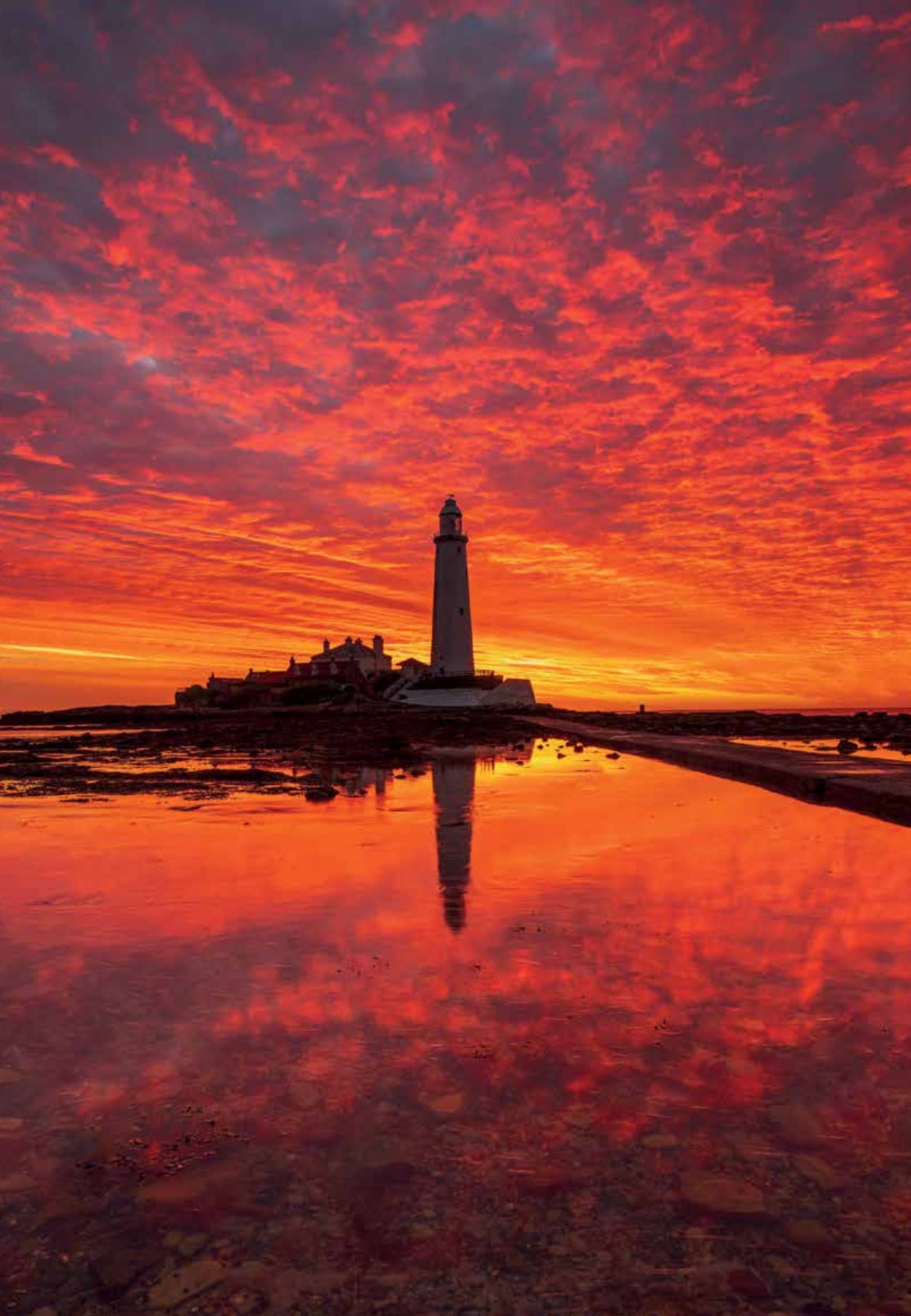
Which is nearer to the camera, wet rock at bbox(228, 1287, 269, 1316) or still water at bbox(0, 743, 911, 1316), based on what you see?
wet rock at bbox(228, 1287, 269, 1316)

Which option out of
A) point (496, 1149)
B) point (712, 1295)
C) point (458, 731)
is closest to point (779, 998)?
point (496, 1149)

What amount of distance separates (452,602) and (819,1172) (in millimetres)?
65329

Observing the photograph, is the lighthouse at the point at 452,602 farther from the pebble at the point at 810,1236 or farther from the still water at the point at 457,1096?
the pebble at the point at 810,1236

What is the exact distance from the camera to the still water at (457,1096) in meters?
1.95

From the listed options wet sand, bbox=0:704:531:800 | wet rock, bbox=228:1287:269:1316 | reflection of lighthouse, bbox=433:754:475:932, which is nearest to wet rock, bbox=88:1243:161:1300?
wet rock, bbox=228:1287:269:1316

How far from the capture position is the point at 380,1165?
2373 mm

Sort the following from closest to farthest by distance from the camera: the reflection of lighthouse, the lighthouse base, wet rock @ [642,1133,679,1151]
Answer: wet rock @ [642,1133,679,1151] < the reflection of lighthouse < the lighthouse base

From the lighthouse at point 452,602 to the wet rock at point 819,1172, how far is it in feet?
212

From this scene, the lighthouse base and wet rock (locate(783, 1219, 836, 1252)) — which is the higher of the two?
the lighthouse base

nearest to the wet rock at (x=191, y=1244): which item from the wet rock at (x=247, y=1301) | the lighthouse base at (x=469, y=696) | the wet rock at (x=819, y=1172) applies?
the wet rock at (x=247, y=1301)

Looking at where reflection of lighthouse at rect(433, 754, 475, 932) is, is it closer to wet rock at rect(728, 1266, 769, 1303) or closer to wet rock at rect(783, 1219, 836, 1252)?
wet rock at rect(783, 1219, 836, 1252)

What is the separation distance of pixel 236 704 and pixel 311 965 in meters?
72.7

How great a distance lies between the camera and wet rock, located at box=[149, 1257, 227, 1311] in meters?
1.86

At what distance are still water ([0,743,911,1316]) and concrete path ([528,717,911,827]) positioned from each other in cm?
403
